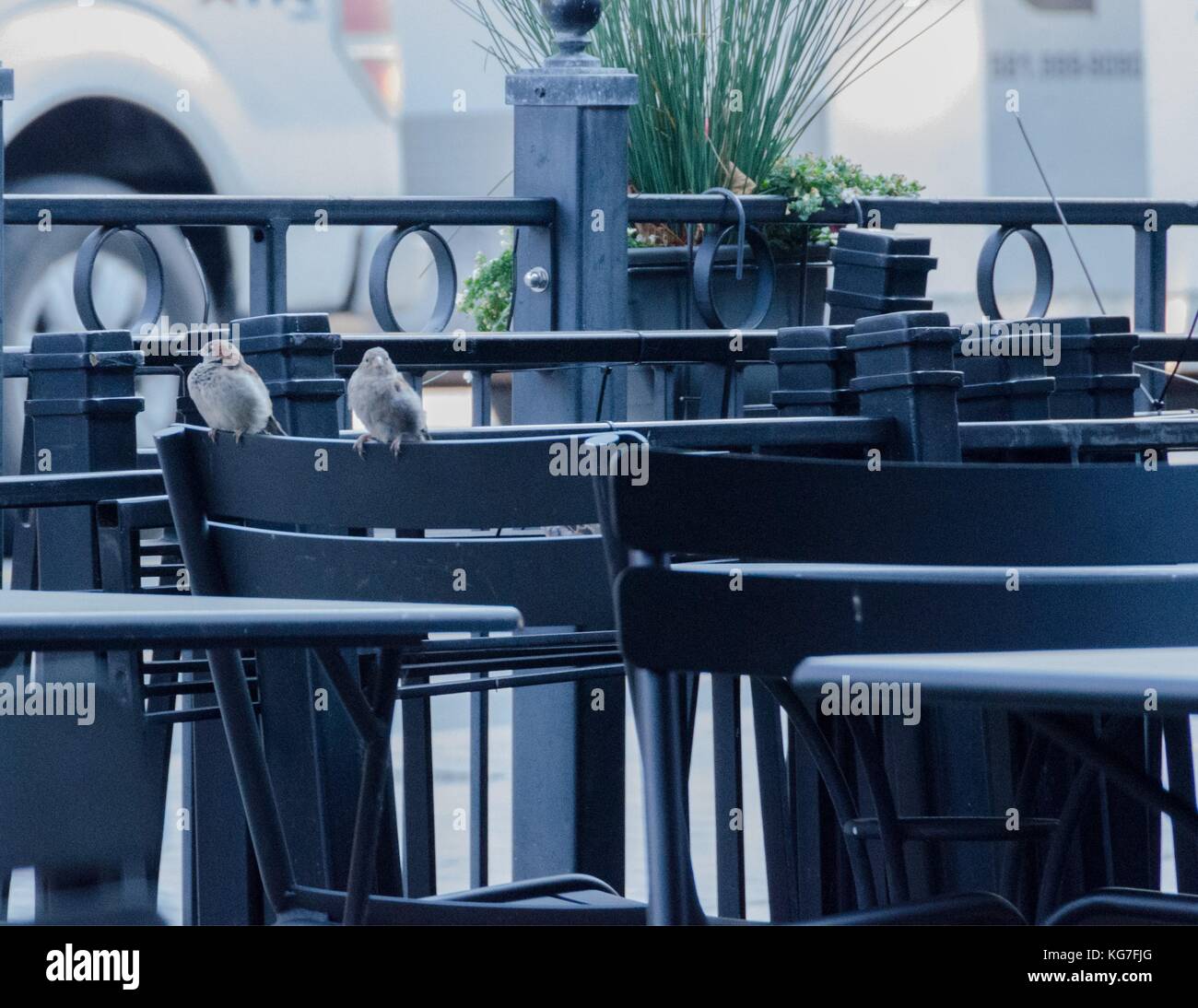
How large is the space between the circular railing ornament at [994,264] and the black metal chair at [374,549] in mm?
3208

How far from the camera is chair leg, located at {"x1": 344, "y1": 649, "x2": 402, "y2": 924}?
5.01 ft

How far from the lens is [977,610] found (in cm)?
120

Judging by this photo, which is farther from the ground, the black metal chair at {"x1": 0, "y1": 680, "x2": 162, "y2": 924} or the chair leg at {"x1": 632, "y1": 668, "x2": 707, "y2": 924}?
the chair leg at {"x1": 632, "y1": 668, "x2": 707, "y2": 924}

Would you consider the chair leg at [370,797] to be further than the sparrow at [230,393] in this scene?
No

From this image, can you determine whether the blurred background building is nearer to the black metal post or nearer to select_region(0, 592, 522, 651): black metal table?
the black metal post

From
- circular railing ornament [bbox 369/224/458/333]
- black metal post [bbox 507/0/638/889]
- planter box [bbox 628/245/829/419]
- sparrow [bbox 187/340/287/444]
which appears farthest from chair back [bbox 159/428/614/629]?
planter box [bbox 628/245/829/419]

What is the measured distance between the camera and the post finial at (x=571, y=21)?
4.46 meters

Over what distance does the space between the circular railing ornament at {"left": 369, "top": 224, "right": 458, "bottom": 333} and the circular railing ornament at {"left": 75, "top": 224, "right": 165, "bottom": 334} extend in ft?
1.61

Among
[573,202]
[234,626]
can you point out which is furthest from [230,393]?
[573,202]

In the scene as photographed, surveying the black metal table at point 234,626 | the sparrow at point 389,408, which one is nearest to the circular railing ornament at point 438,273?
the sparrow at point 389,408

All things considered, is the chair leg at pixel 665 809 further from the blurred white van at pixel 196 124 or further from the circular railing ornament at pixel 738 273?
the blurred white van at pixel 196 124

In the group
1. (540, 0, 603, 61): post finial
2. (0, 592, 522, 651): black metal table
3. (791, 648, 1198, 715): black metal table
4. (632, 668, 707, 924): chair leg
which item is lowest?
(632, 668, 707, 924): chair leg

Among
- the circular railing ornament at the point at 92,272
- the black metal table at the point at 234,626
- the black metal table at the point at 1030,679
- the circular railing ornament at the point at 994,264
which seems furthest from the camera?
the circular railing ornament at the point at 994,264

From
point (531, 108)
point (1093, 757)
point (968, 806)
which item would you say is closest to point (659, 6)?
point (531, 108)
